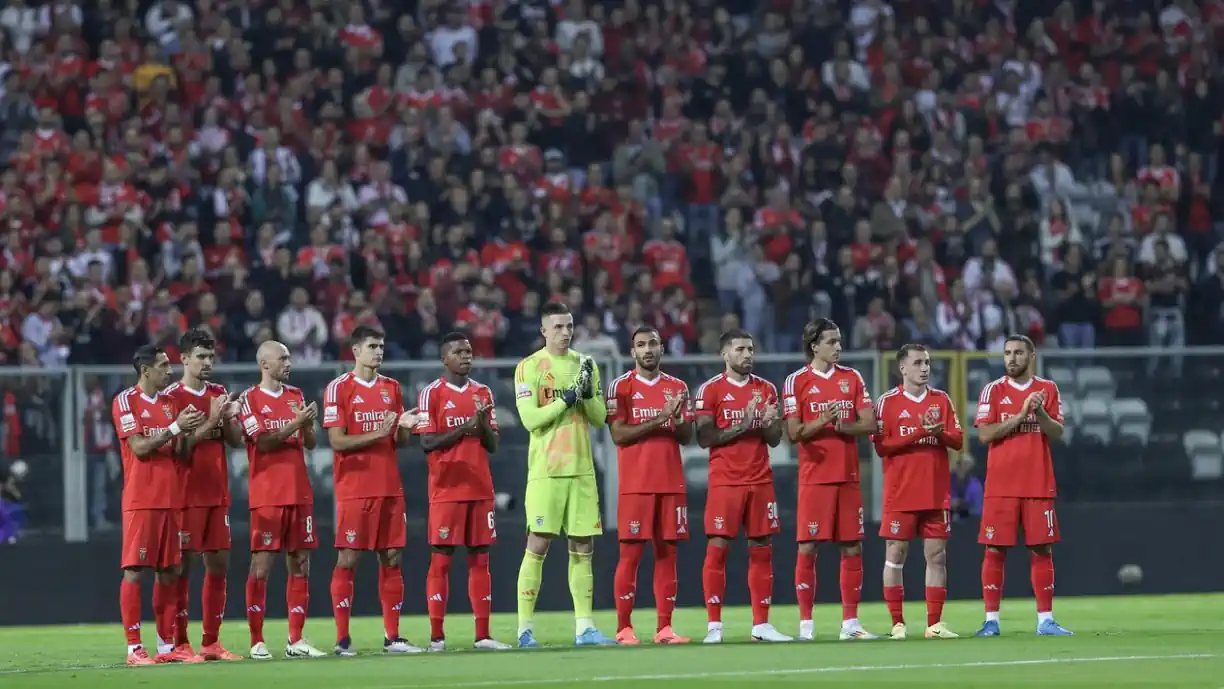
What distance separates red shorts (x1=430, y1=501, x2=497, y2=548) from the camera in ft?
47.6

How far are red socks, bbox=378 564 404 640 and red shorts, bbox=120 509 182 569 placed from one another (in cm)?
140

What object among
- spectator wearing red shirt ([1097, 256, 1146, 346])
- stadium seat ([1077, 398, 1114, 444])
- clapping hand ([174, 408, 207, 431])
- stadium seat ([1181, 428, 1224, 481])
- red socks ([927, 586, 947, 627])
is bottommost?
red socks ([927, 586, 947, 627])

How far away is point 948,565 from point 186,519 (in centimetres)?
851

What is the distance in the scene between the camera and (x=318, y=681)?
11719 mm

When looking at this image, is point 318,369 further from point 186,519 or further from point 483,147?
point 483,147

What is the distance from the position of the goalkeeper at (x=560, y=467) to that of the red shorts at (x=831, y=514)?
1518 mm

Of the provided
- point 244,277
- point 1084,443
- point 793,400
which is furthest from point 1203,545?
point 244,277

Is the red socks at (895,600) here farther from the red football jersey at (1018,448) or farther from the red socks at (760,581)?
the red football jersey at (1018,448)

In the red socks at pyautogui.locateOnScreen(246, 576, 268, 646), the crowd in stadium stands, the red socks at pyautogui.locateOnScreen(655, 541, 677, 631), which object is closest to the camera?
the red socks at pyautogui.locateOnScreen(246, 576, 268, 646)

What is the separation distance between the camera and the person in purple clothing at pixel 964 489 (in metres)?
19.9

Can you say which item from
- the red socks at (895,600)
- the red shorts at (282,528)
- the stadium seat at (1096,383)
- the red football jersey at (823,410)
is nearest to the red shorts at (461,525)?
the red shorts at (282,528)

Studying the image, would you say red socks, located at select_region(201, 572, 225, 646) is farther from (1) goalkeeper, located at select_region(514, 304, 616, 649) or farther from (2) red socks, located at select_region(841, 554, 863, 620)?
(2) red socks, located at select_region(841, 554, 863, 620)

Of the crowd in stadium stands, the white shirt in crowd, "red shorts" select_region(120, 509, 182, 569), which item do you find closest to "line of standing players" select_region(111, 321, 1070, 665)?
"red shorts" select_region(120, 509, 182, 569)

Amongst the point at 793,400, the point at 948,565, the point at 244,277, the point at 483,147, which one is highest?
the point at 483,147
